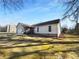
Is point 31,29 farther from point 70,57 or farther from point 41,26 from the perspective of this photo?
point 70,57

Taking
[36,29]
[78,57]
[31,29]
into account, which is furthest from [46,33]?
[78,57]

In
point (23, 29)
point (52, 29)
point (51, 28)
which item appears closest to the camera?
point (52, 29)

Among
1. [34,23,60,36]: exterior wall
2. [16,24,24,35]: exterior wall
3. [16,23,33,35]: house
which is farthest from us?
[16,24,24,35]: exterior wall

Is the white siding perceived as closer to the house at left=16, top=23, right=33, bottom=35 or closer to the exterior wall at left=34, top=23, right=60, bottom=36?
the exterior wall at left=34, top=23, right=60, bottom=36

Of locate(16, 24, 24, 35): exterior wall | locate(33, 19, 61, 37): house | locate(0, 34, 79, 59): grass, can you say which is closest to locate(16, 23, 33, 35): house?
locate(16, 24, 24, 35): exterior wall

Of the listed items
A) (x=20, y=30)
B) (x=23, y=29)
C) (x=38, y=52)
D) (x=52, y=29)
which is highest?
(x=23, y=29)

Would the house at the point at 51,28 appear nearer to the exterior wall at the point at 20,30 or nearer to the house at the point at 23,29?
the house at the point at 23,29

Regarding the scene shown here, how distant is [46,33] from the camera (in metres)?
28.8

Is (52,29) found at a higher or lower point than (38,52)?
higher

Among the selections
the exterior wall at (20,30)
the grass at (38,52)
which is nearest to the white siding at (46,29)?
the exterior wall at (20,30)

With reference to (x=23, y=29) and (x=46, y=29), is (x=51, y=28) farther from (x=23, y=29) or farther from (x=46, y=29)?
(x=23, y=29)

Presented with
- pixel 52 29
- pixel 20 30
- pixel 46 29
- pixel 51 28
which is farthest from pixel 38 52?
pixel 20 30

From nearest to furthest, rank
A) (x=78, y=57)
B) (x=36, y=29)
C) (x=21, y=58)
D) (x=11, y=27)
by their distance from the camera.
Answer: (x=21, y=58)
(x=78, y=57)
(x=36, y=29)
(x=11, y=27)

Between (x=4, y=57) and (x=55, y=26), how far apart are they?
19.1 m
